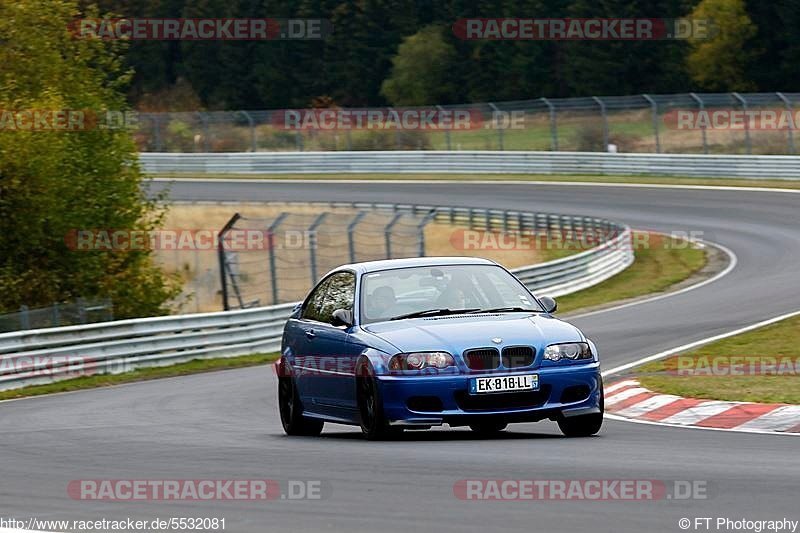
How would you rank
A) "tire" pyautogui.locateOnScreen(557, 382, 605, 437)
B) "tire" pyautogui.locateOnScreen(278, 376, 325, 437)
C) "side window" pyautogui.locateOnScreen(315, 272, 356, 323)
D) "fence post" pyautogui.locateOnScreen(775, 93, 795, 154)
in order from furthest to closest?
"fence post" pyautogui.locateOnScreen(775, 93, 795, 154) < "tire" pyautogui.locateOnScreen(278, 376, 325, 437) < "side window" pyautogui.locateOnScreen(315, 272, 356, 323) < "tire" pyautogui.locateOnScreen(557, 382, 605, 437)

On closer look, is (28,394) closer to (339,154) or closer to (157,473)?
(157,473)

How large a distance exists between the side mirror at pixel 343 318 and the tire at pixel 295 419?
100 cm

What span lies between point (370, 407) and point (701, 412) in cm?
299

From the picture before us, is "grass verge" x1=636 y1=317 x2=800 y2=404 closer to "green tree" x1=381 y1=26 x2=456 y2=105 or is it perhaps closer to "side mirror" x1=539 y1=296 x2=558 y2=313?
"side mirror" x1=539 y1=296 x2=558 y2=313

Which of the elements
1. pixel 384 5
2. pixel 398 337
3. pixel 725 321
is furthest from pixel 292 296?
pixel 384 5

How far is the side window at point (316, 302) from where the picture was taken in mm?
11805

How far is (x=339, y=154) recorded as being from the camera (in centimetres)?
5906

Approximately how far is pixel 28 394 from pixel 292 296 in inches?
732

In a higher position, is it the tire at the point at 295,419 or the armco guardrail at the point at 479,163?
the tire at the point at 295,419

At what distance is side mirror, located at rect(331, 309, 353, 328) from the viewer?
10953 millimetres

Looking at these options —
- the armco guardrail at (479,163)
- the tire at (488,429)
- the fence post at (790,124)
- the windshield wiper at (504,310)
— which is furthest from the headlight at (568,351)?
the fence post at (790,124)

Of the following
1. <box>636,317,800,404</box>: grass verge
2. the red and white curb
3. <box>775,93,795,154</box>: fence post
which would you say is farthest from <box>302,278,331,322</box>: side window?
<box>775,93,795,154</box>: fence post

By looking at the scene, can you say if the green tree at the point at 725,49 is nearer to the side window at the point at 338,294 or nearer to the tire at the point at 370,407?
the side window at the point at 338,294

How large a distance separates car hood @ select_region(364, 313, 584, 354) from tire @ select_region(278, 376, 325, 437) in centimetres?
132
